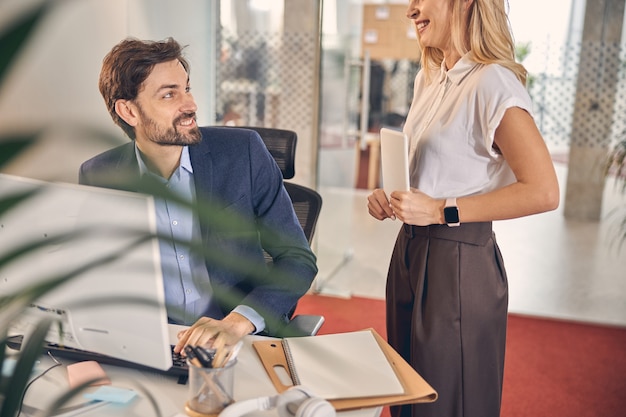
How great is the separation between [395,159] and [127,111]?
753mm

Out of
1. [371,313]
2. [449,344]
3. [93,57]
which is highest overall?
[93,57]

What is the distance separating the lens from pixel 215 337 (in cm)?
137

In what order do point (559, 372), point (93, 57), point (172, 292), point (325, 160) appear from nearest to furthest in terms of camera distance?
point (172, 292)
point (559, 372)
point (93, 57)
point (325, 160)

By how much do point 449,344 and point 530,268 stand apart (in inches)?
105

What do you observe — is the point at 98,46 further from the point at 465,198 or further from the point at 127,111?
the point at 465,198

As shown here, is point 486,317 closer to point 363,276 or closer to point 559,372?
point 559,372

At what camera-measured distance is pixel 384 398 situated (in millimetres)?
1213

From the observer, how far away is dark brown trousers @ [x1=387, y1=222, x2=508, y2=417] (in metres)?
1.75

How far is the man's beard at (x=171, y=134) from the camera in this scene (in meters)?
1.84

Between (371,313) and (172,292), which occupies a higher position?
(172,292)

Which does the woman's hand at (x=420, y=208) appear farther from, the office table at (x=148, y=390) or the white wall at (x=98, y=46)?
the white wall at (x=98, y=46)

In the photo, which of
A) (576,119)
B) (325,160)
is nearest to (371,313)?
(325,160)

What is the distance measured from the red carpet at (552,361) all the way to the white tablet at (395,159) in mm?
1561

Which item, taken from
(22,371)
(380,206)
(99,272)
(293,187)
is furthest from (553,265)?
(22,371)
